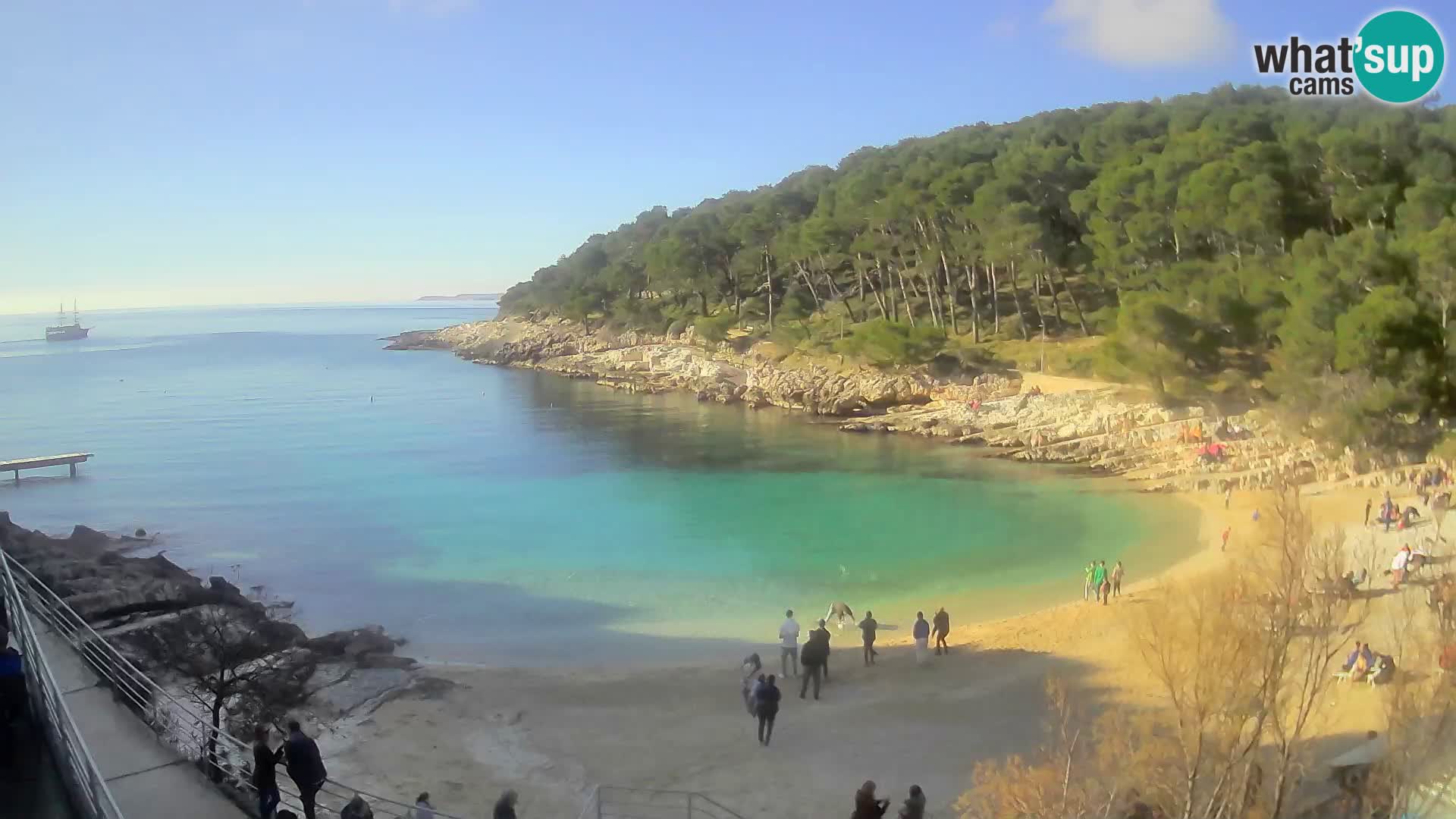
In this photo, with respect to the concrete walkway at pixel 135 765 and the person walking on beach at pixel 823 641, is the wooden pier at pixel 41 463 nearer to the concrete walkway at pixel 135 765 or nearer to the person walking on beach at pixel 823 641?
the concrete walkway at pixel 135 765

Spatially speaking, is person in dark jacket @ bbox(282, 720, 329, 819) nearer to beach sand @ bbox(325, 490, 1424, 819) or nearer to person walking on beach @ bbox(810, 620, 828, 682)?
beach sand @ bbox(325, 490, 1424, 819)

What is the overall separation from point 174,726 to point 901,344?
37.7 m

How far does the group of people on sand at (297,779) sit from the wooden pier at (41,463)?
1429 inches

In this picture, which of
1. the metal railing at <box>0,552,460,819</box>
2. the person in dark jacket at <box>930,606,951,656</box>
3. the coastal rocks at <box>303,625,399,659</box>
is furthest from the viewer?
the coastal rocks at <box>303,625,399,659</box>

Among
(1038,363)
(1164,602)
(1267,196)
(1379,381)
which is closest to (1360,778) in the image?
(1164,602)

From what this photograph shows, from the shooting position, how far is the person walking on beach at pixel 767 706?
11008 millimetres

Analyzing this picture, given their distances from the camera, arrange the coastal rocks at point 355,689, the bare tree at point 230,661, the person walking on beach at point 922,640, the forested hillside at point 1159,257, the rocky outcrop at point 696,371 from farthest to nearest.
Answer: the rocky outcrop at point 696,371 < the forested hillside at point 1159,257 < the person walking on beach at point 922,640 < the coastal rocks at point 355,689 < the bare tree at point 230,661

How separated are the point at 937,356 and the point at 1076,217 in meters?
10.1

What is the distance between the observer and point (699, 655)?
16188mm

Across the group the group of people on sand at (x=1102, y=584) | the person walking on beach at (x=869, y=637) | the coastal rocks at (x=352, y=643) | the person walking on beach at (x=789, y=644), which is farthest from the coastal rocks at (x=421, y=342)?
the person walking on beach at (x=869, y=637)

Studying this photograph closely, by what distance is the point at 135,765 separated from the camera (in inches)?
283

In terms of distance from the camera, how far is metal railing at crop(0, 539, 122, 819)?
16.8 feet

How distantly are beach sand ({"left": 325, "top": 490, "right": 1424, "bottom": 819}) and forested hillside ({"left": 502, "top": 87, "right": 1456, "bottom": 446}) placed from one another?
15.2 metres

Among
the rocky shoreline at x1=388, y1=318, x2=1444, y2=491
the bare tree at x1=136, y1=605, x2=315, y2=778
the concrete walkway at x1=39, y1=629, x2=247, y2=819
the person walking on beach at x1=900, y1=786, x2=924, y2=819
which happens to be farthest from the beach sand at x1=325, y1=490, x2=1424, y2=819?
the rocky shoreline at x1=388, y1=318, x2=1444, y2=491
